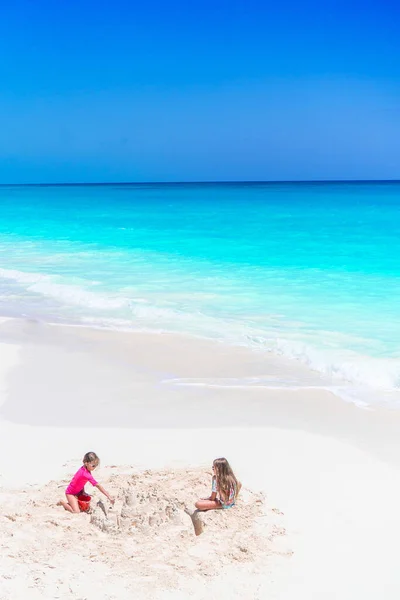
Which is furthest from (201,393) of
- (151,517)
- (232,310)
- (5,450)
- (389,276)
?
(389,276)

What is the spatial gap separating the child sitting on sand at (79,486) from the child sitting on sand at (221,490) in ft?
→ 2.20

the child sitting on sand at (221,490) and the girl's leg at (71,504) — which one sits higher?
the child sitting on sand at (221,490)

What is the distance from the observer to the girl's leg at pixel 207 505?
14.8 ft

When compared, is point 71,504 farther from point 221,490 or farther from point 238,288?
point 238,288

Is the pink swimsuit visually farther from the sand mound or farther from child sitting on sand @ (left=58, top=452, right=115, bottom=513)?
the sand mound

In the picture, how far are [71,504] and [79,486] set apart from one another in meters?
0.13

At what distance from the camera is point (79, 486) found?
4.62 m

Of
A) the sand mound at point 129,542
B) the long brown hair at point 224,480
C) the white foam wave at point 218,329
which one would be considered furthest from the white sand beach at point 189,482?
the white foam wave at point 218,329

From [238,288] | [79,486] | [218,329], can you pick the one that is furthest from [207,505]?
[238,288]

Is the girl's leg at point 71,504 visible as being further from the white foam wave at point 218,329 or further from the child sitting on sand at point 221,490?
the white foam wave at point 218,329

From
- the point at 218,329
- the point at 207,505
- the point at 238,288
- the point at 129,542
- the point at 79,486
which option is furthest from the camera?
the point at 238,288

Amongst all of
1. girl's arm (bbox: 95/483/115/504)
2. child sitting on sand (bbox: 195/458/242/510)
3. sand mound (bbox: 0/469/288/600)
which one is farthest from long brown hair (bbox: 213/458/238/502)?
girl's arm (bbox: 95/483/115/504)

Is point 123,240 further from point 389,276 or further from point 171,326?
point 171,326

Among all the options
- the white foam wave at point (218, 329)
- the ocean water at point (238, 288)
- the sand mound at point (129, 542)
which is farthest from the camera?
the ocean water at point (238, 288)
